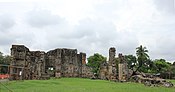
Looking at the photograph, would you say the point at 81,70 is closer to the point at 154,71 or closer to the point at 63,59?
the point at 63,59

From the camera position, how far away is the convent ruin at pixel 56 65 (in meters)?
33.3

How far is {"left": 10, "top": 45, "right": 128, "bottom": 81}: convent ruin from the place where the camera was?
109 ft

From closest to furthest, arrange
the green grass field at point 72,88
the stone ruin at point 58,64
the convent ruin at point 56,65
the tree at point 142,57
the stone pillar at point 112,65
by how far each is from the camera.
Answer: the green grass field at point 72,88, the convent ruin at point 56,65, the stone ruin at point 58,64, the stone pillar at point 112,65, the tree at point 142,57

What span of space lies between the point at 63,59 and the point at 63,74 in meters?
2.42

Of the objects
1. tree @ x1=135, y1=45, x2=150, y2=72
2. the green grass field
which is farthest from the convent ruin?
tree @ x1=135, y1=45, x2=150, y2=72

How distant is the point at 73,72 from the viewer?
4200 cm

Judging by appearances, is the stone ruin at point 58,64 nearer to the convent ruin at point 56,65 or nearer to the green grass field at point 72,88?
the convent ruin at point 56,65

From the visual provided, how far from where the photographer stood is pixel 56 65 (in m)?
41.0

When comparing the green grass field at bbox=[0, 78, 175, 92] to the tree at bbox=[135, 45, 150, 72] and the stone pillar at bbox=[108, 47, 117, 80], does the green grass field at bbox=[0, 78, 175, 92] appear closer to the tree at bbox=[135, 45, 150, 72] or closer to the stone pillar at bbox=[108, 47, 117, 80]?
the stone pillar at bbox=[108, 47, 117, 80]

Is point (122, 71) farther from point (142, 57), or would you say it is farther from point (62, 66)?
point (142, 57)

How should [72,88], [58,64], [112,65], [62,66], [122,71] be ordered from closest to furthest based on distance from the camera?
[72,88] → [122,71] → [112,65] → [58,64] → [62,66]

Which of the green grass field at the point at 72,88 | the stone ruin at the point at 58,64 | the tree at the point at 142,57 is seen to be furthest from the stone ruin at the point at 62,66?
the tree at the point at 142,57

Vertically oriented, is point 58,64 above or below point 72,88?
above

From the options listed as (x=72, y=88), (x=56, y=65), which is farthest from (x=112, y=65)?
(x=72, y=88)
